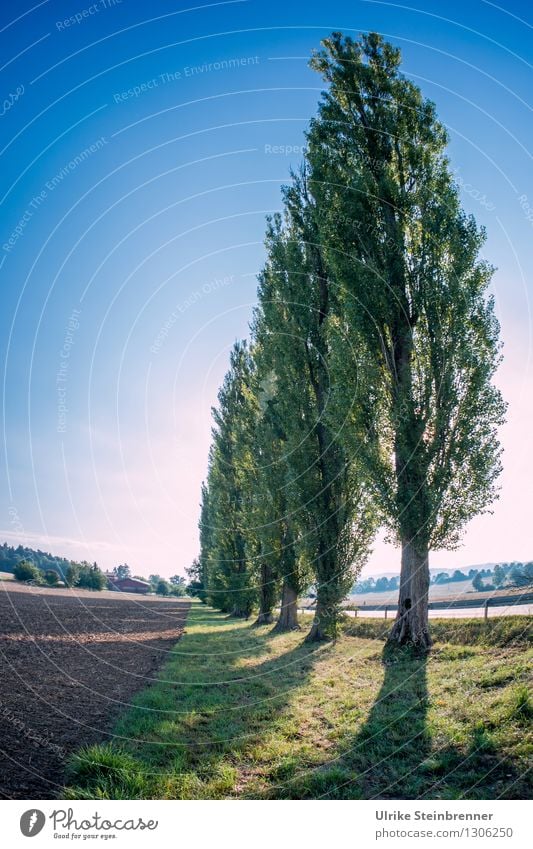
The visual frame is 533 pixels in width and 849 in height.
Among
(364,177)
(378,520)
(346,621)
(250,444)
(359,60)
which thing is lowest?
(346,621)

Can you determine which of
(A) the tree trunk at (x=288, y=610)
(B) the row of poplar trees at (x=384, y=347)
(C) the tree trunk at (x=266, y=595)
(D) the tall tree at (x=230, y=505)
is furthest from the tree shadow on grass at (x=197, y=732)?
(D) the tall tree at (x=230, y=505)

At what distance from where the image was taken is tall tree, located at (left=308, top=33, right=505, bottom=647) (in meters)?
11.4

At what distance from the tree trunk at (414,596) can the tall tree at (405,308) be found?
3cm

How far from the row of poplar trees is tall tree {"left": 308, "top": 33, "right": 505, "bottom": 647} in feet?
0.12

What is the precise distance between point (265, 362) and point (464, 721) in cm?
1556

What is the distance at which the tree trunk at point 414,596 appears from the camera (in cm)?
1146

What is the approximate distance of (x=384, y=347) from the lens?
12.7m

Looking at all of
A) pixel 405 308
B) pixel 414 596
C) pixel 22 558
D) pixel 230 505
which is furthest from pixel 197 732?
pixel 22 558

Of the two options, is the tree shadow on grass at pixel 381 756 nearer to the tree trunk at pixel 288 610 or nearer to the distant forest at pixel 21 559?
the tree trunk at pixel 288 610

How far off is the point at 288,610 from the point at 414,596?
9561 millimetres

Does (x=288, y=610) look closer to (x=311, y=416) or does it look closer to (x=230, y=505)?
(x=311, y=416)
